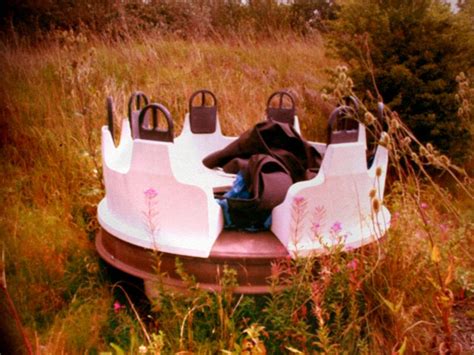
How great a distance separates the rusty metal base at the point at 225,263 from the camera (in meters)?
1.98

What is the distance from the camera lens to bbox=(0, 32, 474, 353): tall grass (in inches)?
72.2

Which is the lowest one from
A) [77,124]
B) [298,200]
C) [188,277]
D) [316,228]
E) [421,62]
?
[188,277]

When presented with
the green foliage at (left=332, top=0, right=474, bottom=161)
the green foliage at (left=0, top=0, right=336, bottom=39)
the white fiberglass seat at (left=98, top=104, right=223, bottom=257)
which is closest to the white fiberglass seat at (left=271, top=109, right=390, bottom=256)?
the white fiberglass seat at (left=98, top=104, right=223, bottom=257)

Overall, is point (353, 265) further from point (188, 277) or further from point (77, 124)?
point (77, 124)

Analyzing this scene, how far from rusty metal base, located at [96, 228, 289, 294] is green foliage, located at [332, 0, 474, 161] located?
2.57 meters

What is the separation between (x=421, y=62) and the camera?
172 inches

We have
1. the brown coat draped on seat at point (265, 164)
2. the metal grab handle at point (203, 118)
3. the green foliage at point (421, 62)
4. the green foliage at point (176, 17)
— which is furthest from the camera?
the green foliage at point (176, 17)

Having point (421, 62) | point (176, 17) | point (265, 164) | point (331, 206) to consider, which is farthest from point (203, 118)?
point (176, 17)

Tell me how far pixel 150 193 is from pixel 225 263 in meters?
0.38

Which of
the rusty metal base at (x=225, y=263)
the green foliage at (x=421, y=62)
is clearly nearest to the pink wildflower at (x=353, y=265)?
the rusty metal base at (x=225, y=263)

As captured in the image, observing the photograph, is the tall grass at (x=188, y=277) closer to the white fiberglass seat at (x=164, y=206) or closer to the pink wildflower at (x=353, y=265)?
the pink wildflower at (x=353, y=265)

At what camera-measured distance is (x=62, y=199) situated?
3.29m

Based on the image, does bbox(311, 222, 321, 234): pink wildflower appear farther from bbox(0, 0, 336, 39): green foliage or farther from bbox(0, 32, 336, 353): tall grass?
bbox(0, 0, 336, 39): green foliage

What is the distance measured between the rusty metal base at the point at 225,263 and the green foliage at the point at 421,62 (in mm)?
2566
